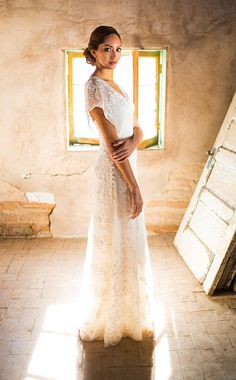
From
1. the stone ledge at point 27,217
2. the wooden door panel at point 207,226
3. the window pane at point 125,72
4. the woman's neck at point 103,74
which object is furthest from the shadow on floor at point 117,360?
the window pane at point 125,72

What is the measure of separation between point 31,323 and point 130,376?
1.16 meters

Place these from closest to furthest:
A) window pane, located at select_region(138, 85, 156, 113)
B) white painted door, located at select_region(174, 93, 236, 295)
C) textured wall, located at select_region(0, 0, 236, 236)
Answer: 1. white painted door, located at select_region(174, 93, 236, 295)
2. textured wall, located at select_region(0, 0, 236, 236)
3. window pane, located at select_region(138, 85, 156, 113)

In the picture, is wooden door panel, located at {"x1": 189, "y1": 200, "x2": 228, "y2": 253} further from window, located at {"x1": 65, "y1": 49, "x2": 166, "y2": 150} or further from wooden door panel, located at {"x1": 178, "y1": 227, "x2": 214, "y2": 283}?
window, located at {"x1": 65, "y1": 49, "x2": 166, "y2": 150}

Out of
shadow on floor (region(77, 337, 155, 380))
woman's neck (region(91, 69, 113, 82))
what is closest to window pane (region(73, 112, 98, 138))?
woman's neck (region(91, 69, 113, 82))

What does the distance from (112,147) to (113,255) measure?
2.86ft

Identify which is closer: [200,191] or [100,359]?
[100,359]

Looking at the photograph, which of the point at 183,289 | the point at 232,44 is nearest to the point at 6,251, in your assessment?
the point at 183,289

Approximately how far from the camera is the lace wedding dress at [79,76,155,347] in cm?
279

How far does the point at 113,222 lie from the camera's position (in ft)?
9.68

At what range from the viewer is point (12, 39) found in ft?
15.5

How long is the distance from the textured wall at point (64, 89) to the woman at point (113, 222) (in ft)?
7.16

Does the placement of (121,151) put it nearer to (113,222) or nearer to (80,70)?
(113,222)

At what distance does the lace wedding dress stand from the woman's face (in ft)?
0.44

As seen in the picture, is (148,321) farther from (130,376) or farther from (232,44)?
(232,44)
